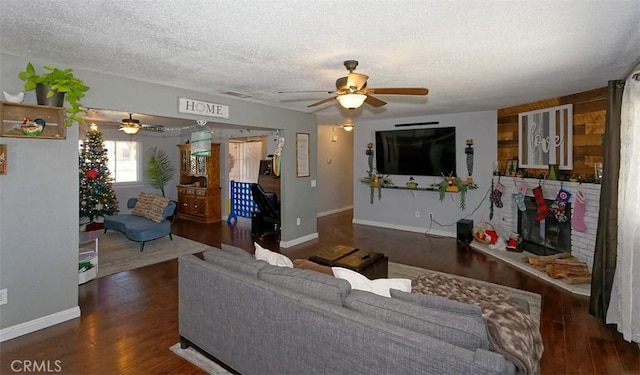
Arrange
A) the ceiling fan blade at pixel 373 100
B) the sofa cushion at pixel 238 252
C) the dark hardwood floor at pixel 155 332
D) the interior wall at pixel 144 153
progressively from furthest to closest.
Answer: the interior wall at pixel 144 153 < the ceiling fan blade at pixel 373 100 < the sofa cushion at pixel 238 252 < the dark hardwood floor at pixel 155 332

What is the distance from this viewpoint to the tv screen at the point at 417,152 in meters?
6.30

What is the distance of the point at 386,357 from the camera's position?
152 cm

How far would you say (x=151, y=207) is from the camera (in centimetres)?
593

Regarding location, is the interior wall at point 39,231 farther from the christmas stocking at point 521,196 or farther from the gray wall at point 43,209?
the christmas stocking at point 521,196

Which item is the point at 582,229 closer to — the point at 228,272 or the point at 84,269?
the point at 228,272

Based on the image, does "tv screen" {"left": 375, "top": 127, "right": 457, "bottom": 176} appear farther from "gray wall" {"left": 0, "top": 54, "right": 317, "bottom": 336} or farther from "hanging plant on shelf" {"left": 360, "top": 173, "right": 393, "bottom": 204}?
"gray wall" {"left": 0, "top": 54, "right": 317, "bottom": 336}

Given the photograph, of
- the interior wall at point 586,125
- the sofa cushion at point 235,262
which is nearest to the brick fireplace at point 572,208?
the interior wall at point 586,125

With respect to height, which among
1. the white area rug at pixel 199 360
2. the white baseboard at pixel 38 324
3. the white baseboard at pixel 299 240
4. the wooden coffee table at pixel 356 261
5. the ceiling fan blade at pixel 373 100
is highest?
the ceiling fan blade at pixel 373 100

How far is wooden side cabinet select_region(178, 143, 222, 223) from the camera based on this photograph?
7.72 m

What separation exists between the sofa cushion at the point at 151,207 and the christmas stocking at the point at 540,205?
19.7 feet

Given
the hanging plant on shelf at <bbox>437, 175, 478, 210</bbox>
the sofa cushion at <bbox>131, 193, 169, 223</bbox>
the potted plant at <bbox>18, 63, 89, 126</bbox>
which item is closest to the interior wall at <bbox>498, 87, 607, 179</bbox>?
the hanging plant on shelf at <bbox>437, 175, 478, 210</bbox>

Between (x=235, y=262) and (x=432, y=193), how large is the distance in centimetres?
519

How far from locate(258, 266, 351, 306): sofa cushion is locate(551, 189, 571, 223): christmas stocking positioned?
157 inches

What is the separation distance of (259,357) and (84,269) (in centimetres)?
307
